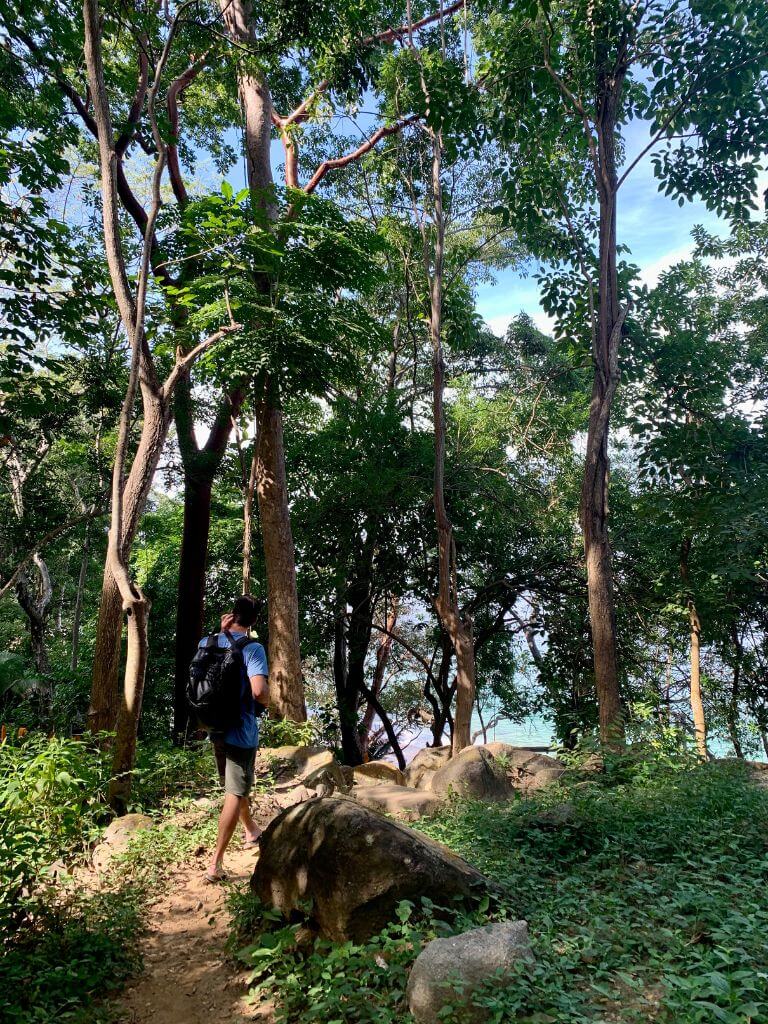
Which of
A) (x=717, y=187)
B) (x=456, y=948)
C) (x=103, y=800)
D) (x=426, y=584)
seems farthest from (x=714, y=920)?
(x=426, y=584)

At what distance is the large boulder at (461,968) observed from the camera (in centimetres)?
270

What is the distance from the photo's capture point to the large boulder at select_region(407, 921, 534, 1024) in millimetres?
Answer: 2695

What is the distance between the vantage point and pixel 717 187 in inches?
335

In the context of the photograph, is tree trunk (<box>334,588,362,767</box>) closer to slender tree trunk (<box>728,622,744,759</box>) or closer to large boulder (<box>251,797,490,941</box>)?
slender tree trunk (<box>728,622,744,759</box>)

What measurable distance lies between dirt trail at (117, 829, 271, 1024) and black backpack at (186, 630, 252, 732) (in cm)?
106

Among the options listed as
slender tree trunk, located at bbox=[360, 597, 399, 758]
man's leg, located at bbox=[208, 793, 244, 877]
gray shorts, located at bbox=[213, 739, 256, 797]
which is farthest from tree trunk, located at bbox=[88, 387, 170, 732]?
slender tree trunk, located at bbox=[360, 597, 399, 758]

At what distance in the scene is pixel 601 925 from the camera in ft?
10.7

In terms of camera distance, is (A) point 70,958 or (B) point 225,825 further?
(B) point 225,825

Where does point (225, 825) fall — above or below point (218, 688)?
below

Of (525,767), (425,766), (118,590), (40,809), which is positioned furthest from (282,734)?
(40,809)

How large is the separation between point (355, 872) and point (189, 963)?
44.6 inches

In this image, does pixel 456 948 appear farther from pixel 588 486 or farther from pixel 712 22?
pixel 712 22

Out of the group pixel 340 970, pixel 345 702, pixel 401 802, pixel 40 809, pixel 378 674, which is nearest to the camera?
pixel 340 970

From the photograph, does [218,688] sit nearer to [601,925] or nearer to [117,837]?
[117,837]
